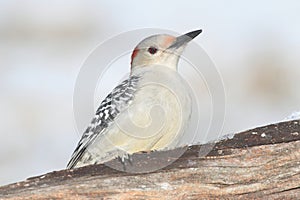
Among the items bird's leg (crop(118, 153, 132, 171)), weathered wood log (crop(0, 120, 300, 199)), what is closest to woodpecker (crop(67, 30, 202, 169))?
bird's leg (crop(118, 153, 132, 171))

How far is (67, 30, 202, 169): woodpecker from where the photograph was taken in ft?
16.4

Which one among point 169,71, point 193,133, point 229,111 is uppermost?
point 169,71

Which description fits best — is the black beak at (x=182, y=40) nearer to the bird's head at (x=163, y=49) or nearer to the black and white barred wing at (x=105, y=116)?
the bird's head at (x=163, y=49)

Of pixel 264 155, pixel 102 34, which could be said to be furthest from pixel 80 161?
pixel 102 34

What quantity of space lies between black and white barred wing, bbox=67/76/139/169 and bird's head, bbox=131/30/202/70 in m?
0.23

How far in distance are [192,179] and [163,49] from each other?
1.45 m

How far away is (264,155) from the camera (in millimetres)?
4332

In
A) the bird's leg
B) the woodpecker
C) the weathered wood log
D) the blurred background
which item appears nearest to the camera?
the weathered wood log

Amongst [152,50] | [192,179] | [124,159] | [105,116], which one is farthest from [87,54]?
[192,179]

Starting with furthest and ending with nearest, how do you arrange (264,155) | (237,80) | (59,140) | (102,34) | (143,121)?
(102,34) < (237,80) < (59,140) < (143,121) < (264,155)

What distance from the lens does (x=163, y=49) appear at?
18.0 feet

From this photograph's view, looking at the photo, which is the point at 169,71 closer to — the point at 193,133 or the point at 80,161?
the point at 193,133

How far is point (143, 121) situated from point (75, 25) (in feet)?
13.7

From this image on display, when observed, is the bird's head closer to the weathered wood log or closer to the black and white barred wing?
the black and white barred wing
